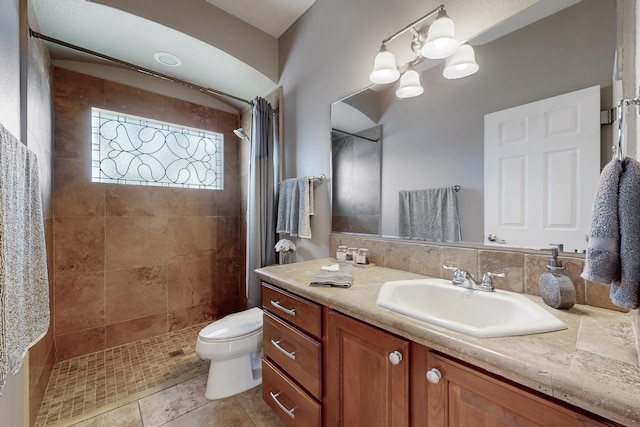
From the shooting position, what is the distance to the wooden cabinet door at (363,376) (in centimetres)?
79

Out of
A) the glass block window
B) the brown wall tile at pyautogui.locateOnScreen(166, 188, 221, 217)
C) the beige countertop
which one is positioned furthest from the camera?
the brown wall tile at pyautogui.locateOnScreen(166, 188, 221, 217)

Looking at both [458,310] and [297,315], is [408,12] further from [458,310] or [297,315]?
[297,315]

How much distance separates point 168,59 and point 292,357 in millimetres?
2419

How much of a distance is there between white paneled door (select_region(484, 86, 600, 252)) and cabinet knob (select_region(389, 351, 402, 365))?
0.67 metres

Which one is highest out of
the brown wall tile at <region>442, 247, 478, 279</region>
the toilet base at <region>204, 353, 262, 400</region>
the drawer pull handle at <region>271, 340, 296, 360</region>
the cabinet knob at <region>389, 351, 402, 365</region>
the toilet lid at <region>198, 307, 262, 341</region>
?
the brown wall tile at <region>442, 247, 478, 279</region>

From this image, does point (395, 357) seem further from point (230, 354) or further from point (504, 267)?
point (230, 354)

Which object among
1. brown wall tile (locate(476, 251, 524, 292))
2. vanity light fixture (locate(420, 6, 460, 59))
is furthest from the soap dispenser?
vanity light fixture (locate(420, 6, 460, 59))

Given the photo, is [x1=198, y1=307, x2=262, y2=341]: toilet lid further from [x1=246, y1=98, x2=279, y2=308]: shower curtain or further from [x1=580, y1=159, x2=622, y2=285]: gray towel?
[x1=580, y1=159, x2=622, y2=285]: gray towel

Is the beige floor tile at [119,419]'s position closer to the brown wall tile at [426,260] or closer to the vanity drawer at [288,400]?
the vanity drawer at [288,400]

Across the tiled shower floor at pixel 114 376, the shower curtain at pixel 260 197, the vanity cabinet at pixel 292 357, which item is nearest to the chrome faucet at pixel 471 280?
the vanity cabinet at pixel 292 357

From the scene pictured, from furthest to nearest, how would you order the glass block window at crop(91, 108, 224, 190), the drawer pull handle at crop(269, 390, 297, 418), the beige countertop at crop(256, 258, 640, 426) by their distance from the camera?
the glass block window at crop(91, 108, 224, 190), the drawer pull handle at crop(269, 390, 297, 418), the beige countertop at crop(256, 258, 640, 426)

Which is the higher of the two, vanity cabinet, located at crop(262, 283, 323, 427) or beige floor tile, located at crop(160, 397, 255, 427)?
vanity cabinet, located at crop(262, 283, 323, 427)

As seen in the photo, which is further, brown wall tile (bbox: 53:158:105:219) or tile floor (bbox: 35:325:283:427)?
brown wall tile (bbox: 53:158:105:219)

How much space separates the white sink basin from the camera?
672mm
